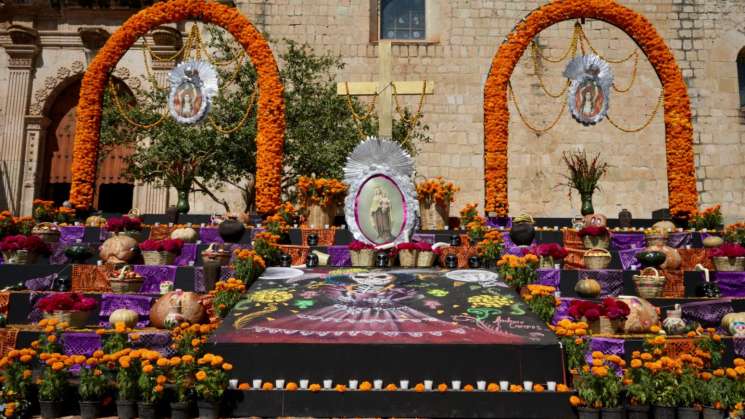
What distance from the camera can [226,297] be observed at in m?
7.20

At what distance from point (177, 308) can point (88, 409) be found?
2032 mm

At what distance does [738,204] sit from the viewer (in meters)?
20.8

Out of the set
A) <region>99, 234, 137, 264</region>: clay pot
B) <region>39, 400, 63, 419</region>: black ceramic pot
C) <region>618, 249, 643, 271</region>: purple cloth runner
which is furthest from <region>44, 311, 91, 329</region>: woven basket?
<region>618, 249, 643, 271</region>: purple cloth runner

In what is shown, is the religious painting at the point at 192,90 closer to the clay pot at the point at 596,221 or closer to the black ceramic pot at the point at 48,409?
the clay pot at the point at 596,221

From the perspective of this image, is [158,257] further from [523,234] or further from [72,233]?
[523,234]

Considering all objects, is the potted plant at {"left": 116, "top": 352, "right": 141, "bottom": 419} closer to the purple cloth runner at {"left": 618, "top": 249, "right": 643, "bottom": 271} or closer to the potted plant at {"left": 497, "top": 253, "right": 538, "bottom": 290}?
the potted plant at {"left": 497, "top": 253, "right": 538, "bottom": 290}

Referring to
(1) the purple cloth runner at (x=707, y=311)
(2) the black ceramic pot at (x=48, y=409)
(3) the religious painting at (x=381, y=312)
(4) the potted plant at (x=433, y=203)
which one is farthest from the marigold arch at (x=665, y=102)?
(2) the black ceramic pot at (x=48, y=409)

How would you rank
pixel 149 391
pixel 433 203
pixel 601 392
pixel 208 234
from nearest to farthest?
pixel 601 392 < pixel 149 391 < pixel 208 234 < pixel 433 203

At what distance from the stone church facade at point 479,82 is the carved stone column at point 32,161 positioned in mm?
40

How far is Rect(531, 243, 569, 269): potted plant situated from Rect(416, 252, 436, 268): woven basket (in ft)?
5.58

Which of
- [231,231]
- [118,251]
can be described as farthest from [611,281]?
[118,251]

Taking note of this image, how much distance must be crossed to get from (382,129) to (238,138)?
18.7ft

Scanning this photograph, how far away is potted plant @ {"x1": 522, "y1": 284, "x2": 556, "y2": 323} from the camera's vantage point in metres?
6.93

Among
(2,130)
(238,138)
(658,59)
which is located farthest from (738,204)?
(2,130)
